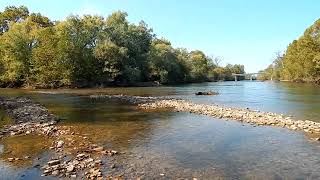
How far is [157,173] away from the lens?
13.5 meters

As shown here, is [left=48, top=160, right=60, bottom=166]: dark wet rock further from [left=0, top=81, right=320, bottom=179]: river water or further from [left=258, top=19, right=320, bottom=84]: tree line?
[left=258, top=19, right=320, bottom=84]: tree line

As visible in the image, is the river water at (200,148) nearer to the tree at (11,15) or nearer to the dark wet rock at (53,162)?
the dark wet rock at (53,162)

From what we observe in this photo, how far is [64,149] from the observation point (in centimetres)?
1691

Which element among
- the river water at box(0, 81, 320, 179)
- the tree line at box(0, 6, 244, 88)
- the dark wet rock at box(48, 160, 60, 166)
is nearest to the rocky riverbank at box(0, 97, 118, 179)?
the dark wet rock at box(48, 160, 60, 166)

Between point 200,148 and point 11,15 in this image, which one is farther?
point 11,15

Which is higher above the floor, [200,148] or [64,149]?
[64,149]

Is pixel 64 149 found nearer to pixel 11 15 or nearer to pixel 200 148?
pixel 200 148

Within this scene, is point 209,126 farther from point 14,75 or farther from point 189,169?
point 14,75

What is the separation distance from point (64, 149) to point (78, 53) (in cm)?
6830

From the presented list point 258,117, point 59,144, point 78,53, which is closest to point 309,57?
point 78,53

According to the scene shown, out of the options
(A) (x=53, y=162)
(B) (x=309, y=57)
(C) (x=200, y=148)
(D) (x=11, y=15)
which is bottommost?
(C) (x=200, y=148)

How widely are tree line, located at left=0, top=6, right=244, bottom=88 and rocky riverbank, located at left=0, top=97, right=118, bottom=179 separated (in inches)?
2131

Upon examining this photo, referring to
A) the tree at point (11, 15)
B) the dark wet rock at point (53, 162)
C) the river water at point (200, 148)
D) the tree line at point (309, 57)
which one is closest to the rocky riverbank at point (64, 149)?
the dark wet rock at point (53, 162)

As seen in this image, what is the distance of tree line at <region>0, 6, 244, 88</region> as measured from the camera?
80.2 meters
